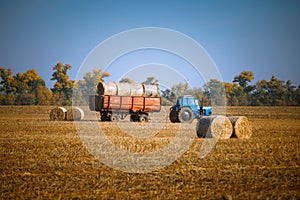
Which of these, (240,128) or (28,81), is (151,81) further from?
(28,81)

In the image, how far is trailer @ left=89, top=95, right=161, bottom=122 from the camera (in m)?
24.6

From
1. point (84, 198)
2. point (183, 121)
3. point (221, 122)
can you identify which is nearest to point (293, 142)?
point (221, 122)

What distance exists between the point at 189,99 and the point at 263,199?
63.5ft

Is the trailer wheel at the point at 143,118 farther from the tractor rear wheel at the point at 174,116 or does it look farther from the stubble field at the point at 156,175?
the stubble field at the point at 156,175

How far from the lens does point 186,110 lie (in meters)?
25.1

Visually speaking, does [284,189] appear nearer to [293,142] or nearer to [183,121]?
[293,142]

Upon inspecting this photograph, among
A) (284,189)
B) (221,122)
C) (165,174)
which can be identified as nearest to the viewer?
(284,189)

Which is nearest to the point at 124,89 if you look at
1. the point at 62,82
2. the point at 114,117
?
the point at 114,117

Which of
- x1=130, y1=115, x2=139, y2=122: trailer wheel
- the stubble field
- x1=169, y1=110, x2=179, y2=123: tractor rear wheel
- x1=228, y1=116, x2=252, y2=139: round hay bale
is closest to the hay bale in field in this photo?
x1=228, y1=116, x2=252, y2=139: round hay bale

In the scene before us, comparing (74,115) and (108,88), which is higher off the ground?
(108,88)

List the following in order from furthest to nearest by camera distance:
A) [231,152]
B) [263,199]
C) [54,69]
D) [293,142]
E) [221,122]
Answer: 1. [54,69]
2. [221,122]
3. [293,142]
4. [231,152]
5. [263,199]

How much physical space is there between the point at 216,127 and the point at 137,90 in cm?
1092

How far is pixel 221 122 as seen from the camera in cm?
1520

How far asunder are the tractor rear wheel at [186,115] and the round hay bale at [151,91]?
217 cm
